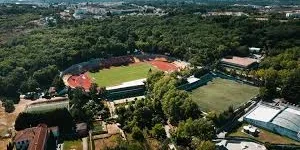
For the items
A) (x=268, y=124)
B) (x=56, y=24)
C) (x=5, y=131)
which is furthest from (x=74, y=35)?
(x=268, y=124)

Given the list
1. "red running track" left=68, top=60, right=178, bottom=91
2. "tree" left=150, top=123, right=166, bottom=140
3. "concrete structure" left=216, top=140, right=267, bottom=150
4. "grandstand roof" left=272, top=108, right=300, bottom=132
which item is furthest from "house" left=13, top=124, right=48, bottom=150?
"grandstand roof" left=272, top=108, right=300, bottom=132

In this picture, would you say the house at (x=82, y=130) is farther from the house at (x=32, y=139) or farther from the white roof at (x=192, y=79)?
the white roof at (x=192, y=79)

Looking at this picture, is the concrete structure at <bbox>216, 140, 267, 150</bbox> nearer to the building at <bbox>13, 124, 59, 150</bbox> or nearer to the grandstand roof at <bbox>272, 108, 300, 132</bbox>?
the grandstand roof at <bbox>272, 108, 300, 132</bbox>

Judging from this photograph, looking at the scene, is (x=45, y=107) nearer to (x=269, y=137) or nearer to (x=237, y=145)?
(x=237, y=145)

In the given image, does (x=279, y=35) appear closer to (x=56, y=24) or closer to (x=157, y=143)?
(x=157, y=143)

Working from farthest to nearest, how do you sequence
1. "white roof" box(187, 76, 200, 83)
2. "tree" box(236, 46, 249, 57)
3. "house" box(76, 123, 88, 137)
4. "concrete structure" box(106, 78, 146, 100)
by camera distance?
Answer: "tree" box(236, 46, 249, 57) → "white roof" box(187, 76, 200, 83) → "concrete structure" box(106, 78, 146, 100) → "house" box(76, 123, 88, 137)

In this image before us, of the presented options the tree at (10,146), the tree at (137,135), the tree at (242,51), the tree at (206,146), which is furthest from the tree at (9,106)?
the tree at (242,51)

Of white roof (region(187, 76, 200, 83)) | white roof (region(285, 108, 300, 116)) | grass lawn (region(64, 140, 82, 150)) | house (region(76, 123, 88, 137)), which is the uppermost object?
white roof (region(187, 76, 200, 83))
